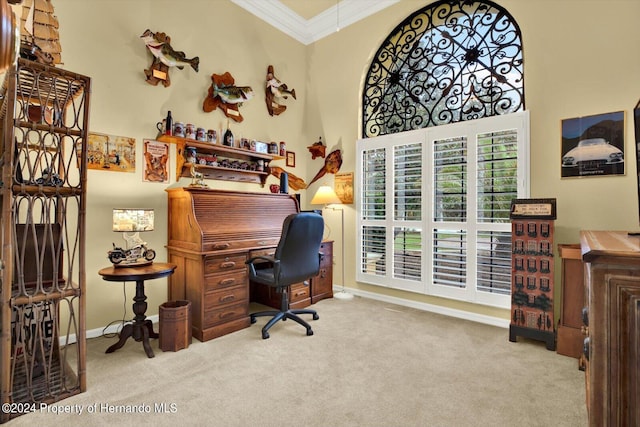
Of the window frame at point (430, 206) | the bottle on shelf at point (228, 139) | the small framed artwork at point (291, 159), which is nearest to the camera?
the window frame at point (430, 206)

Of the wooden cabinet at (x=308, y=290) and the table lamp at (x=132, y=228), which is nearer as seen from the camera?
the table lamp at (x=132, y=228)

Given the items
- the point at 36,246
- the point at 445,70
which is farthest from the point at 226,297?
the point at 445,70

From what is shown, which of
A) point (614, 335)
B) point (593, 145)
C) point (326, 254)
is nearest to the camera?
point (614, 335)

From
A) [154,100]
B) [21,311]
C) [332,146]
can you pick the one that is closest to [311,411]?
[21,311]

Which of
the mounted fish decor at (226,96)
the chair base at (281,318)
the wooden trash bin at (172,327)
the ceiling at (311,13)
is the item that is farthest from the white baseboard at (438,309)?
the ceiling at (311,13)

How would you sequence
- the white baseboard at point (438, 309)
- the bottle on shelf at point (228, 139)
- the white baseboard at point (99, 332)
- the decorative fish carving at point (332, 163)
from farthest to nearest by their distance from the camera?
the decorative fish carving at point (332, 163), the bottle on shelf at point (228, 139), the white baseboard at point (438, 309), the white baseboard at point (99, 332)

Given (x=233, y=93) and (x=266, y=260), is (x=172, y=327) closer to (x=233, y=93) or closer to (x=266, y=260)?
(x=266, y=260)

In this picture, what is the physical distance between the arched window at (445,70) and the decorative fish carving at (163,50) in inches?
87.8

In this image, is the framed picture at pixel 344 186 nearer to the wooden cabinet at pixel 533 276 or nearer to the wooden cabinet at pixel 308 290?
the wooden cabinet at pixel 308 290

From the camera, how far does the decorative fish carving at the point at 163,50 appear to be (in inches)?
115

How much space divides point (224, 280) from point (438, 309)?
89.4 inches

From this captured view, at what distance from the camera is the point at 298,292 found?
3504mm

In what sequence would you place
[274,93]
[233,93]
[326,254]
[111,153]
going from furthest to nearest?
[274,93], [326,254], [233,93], [111,153]

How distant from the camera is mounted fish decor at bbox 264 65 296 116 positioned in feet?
13.4
